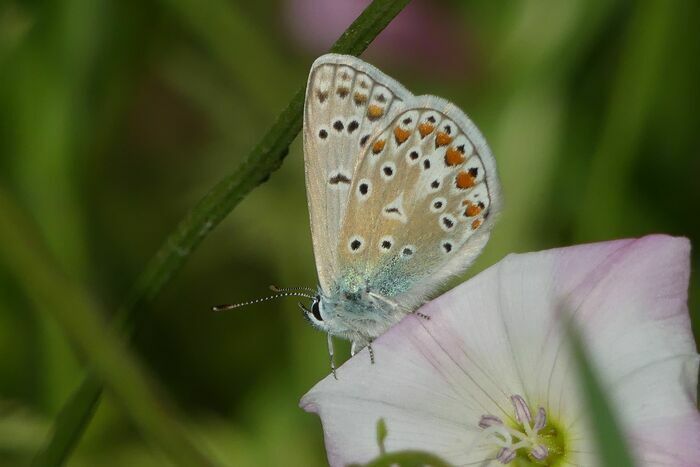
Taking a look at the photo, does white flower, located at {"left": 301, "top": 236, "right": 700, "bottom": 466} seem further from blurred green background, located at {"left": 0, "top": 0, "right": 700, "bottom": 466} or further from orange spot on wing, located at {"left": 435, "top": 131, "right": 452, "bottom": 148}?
blurred green background, located at {"left": 0, "top": 0, "right": 700, "bottom": 466}

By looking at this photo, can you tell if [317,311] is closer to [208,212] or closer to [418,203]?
[418,203]

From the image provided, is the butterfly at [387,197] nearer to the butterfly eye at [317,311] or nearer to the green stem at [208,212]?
the butterfly eye at [317,311]

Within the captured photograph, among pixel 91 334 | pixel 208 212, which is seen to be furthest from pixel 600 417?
pixel 208 212

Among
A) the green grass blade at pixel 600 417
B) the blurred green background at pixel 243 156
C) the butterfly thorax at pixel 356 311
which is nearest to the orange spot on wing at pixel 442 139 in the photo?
the butterfly thorax at pixel 356 311

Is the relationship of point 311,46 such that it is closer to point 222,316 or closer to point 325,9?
point 325,9

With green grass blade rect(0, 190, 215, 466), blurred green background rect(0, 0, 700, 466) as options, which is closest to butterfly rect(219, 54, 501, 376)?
blurred green background rect(0, 0, 700, 466)

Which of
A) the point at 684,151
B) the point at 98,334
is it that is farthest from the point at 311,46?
the point at 98,334
